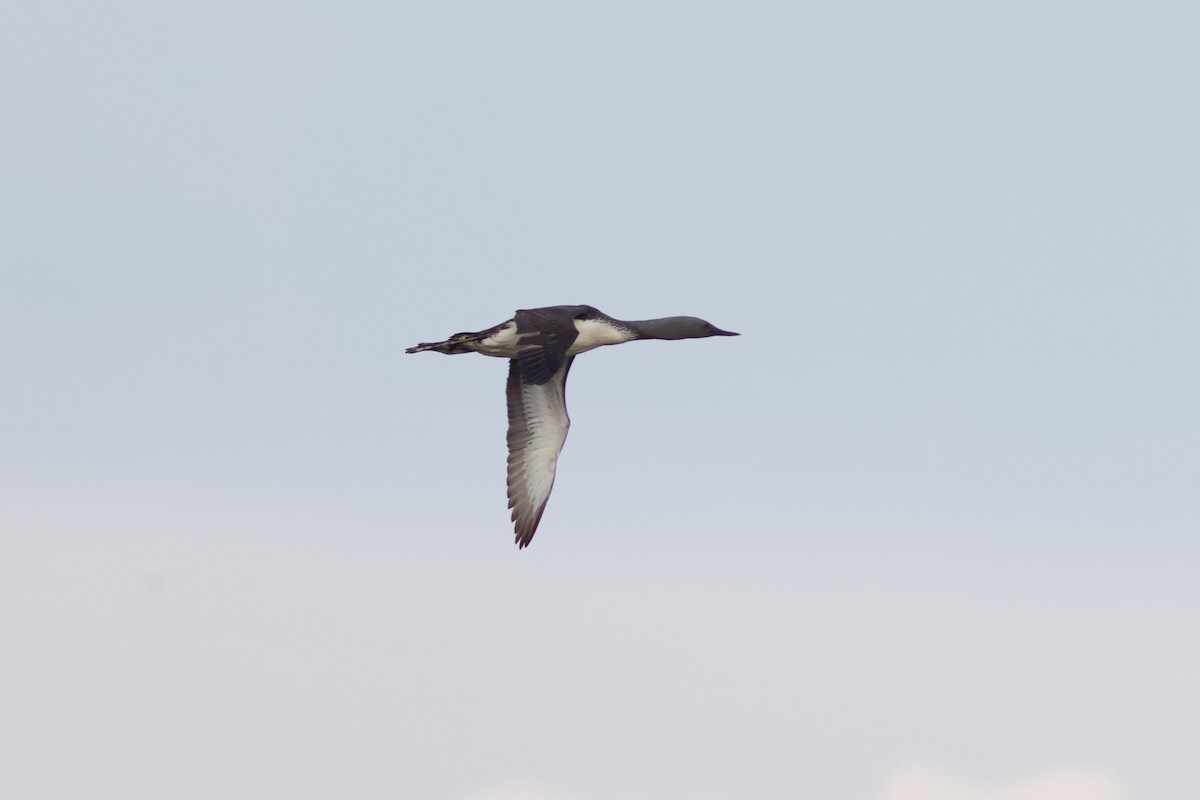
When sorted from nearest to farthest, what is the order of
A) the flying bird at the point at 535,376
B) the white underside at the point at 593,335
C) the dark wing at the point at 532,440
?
the dark wing at the point at 532,440 < the flying bird at the point at 535,376 < the white underside at the point at 593,335

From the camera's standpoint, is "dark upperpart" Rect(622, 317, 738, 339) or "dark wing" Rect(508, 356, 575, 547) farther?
"dark upperpart" Rect(622, 317, 738, 339)

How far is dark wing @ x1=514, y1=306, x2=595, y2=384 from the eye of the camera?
109ft

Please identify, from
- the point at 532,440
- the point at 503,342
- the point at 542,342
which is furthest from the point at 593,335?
the point at 532,440

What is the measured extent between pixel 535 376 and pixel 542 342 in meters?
0.49

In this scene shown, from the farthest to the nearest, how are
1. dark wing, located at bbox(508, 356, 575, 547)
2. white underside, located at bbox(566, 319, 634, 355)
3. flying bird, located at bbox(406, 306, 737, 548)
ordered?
white underside, located at bbox(566, 319, 634, 355) → flying bird, located at bbox(406, 306, 737, 548) → dark wing, located at bbox(508, 356, 575, 547)

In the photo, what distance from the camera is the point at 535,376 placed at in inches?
1315

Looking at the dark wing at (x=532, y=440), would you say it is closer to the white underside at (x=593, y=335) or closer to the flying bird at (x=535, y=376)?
the flying bird at (x=535, y=376)

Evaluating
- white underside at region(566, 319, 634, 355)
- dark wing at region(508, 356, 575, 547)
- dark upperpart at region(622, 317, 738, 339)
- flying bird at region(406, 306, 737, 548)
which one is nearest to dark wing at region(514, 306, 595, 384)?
flying bird at region(406, 306, 737, 548)

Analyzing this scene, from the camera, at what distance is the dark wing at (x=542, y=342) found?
33.3m

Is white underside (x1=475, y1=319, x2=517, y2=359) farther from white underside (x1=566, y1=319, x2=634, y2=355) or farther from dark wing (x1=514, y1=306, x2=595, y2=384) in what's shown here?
white underside (x1=566, y1=319, x2=634, y2=355)

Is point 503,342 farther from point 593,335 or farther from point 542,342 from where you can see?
point 593,335

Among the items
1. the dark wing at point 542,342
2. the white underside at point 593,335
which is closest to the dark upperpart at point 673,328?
the white underside at point 593,335

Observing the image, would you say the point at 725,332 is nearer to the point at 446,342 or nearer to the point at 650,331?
the point at 650,331

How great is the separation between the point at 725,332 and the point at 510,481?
4120mm
